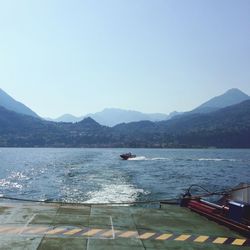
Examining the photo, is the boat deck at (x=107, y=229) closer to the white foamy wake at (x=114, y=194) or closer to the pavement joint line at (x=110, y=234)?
the pavement joint line at (x=110, y=234)

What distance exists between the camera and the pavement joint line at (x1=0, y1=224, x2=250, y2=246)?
19.5 m

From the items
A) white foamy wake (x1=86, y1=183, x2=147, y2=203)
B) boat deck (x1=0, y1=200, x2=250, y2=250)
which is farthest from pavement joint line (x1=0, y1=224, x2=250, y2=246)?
white foamy wake (x1=86, y1=183, x2=147, y2=203)

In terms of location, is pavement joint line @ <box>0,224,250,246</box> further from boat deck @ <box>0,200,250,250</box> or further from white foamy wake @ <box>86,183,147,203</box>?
white foamy wake @ <box>86,183,147,203</box>

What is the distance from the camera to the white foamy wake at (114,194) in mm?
50116

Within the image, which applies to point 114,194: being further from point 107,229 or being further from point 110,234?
point 110,234

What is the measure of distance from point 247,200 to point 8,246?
613 inches

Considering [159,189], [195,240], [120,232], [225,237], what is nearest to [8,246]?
[120,232]

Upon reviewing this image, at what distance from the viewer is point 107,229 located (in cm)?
2106

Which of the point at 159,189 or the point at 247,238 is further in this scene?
the point at 159,189

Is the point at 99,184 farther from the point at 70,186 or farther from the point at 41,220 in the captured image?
the point at 41,220

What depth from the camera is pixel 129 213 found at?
25.7 meters

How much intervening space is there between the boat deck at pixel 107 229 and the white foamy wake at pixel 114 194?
22.8 meters

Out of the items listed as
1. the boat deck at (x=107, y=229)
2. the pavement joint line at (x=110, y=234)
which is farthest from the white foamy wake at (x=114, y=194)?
the pavement joint line at (x=110, y=234)

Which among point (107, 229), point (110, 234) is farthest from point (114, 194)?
point (110, 234)
